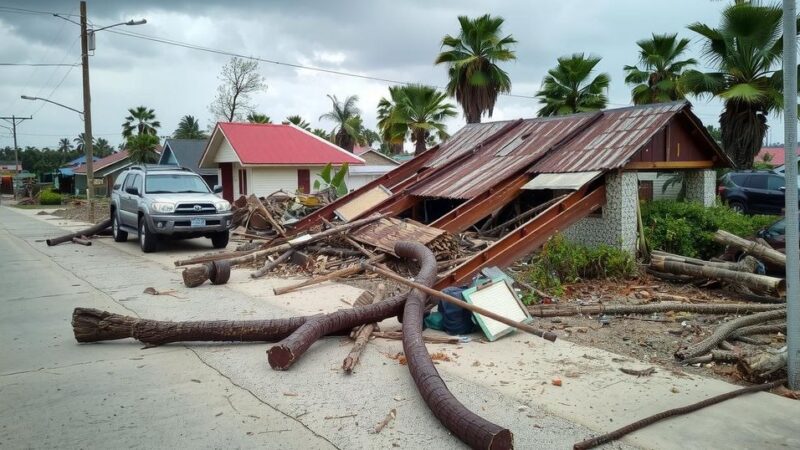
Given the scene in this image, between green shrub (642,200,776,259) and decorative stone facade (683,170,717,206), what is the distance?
111cm

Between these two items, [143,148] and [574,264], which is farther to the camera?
[143,148]

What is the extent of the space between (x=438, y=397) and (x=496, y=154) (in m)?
11.7

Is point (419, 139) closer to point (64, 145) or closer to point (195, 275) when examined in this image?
point (195, 275)

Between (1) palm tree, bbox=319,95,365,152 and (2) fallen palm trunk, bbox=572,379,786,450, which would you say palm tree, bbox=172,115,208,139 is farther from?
(2) fallen palm trunk, bbox=572,379,786,450

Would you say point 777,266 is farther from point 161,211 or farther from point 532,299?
point 161,211

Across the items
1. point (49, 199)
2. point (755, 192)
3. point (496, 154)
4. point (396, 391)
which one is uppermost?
point (496, 154)

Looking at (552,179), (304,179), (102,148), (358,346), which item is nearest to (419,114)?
(304,179)

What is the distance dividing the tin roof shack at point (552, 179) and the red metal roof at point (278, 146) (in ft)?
37.2

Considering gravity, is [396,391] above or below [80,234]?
below

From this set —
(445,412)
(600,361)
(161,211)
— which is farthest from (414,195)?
(445,412)

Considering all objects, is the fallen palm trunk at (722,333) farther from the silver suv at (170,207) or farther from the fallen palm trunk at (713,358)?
the silver suv at (170,207)

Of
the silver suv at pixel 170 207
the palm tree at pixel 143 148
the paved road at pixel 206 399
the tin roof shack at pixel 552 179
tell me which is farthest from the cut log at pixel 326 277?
the palm tree at pixel 143 148

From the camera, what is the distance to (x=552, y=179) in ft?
40.7

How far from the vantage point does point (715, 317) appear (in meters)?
8.14
